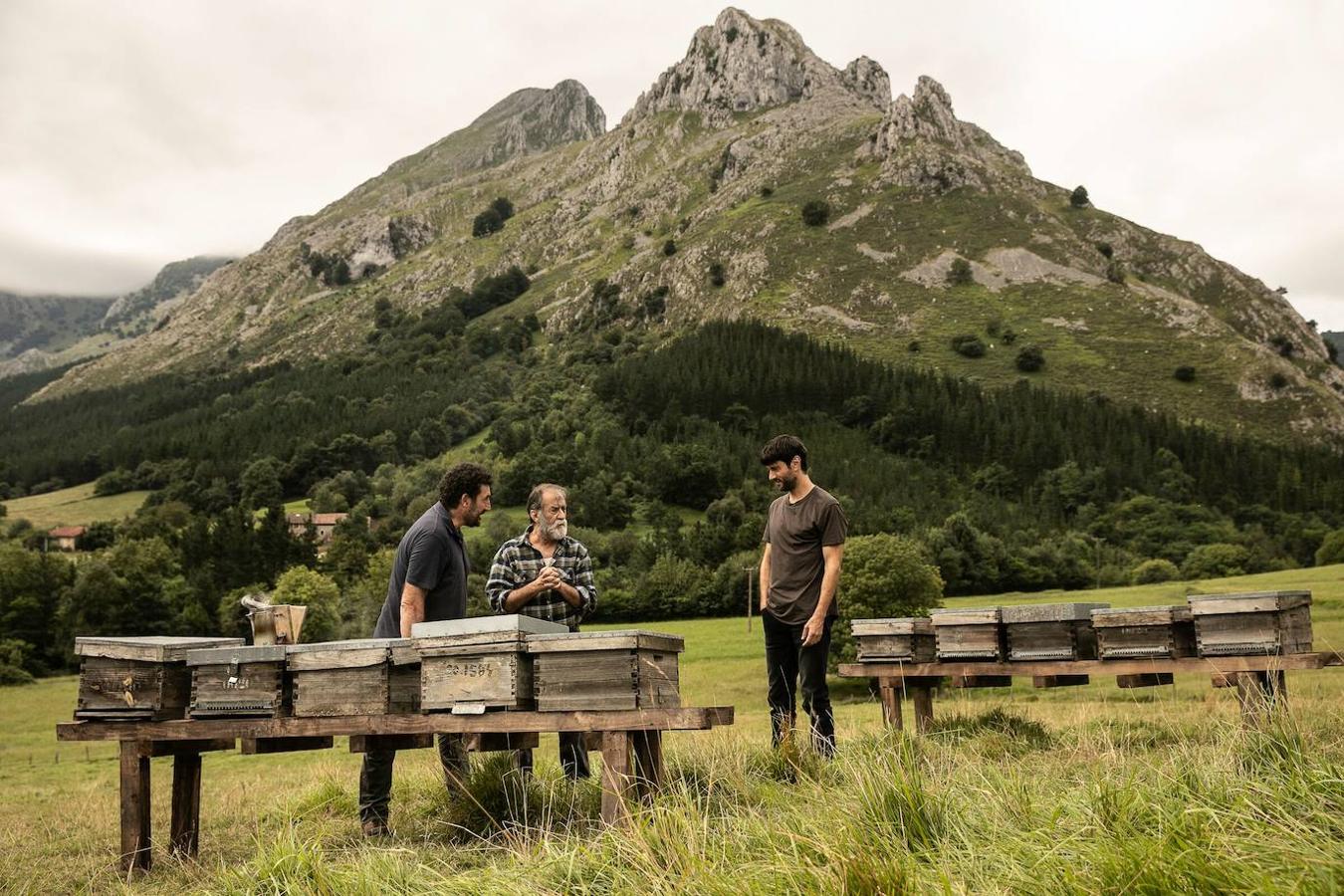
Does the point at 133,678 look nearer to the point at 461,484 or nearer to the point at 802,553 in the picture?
the point at 461,484

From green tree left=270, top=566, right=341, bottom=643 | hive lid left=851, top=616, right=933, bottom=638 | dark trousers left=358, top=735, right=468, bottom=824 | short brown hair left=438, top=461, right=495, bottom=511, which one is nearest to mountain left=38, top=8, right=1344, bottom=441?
green tree left=270, top=566, right=341, bottom=643

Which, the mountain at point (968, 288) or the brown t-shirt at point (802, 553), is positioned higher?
the mountain at point (968, 288)

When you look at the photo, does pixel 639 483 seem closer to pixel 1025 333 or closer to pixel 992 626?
pixel 1025 333

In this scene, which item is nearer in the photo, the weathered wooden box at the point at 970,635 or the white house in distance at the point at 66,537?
the weathered wooden box at the point at 970,635

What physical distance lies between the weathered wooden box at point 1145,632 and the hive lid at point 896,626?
1.88 meters

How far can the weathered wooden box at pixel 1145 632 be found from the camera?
35.1ft

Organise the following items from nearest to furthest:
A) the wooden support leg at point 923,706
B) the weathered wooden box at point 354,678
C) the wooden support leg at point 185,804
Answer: the weathered wooden box at point 354,678 < the wooden support leg at point 185,804 < the wooden support leg at point 923,706

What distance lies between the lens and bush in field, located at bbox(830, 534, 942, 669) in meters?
38.8

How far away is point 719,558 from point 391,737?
81943mm

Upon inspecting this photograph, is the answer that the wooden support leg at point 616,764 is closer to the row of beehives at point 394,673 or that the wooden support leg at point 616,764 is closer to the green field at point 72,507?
the row of beehives at point 394,673

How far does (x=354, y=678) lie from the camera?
7621mm

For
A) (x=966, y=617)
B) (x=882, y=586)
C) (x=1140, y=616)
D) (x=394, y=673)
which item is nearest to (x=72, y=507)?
(x=882, y=586)

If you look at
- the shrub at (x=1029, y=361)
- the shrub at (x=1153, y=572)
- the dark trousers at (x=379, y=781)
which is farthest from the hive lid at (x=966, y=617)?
the shrub at (x=1029, y=361)

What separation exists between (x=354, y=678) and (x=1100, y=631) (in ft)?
26.0
